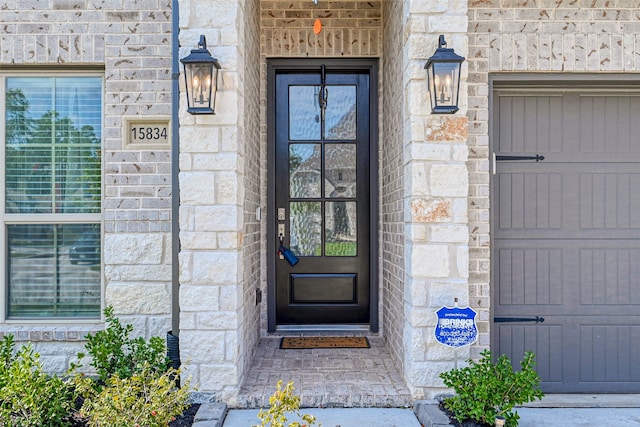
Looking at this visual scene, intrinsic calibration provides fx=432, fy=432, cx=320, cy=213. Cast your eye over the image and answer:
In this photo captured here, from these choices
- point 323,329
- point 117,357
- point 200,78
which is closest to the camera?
point 200,78

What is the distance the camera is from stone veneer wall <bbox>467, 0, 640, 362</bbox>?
282cm

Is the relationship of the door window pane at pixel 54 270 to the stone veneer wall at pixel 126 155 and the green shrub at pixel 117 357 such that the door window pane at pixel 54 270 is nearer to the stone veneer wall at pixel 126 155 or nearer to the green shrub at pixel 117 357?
the stone veneer wall at pixel 126 155

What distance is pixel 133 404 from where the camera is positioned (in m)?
2.12

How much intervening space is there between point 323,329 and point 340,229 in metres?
0.89

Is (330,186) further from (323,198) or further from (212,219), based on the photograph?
(212,219)

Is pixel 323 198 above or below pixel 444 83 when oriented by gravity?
below

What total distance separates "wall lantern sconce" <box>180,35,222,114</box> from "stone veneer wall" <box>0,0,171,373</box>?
2.25ft

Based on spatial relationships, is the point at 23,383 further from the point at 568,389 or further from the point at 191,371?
the point at 568,389

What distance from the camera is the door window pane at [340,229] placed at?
3.82 meters

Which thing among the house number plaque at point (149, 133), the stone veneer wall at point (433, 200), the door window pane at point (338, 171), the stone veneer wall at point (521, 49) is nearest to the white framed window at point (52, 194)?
the house number plaque at point (149, 133)

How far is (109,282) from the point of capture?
120 inches

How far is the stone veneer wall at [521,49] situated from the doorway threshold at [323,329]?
1.17 m

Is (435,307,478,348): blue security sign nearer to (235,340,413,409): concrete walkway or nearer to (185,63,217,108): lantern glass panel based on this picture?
(235,340,413,409): concrete walkway

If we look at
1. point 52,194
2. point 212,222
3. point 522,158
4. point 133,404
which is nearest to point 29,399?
point 133,404
